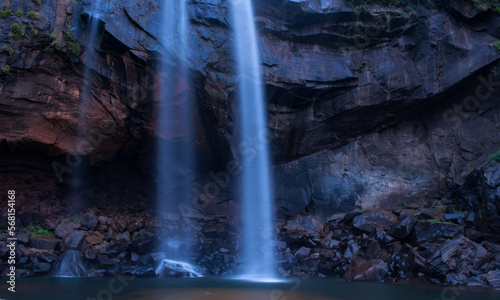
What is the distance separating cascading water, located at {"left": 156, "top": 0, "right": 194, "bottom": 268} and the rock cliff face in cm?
32

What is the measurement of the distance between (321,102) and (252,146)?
390 centimetres

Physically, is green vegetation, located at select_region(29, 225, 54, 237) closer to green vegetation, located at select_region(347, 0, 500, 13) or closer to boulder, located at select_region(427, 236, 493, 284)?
boulder, located at select_region(427, 236, 493, 284)

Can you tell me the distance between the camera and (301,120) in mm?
15898

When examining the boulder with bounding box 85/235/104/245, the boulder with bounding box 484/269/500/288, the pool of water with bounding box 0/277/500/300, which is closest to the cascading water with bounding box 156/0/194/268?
the boulder with bounding box 85/235/104/245

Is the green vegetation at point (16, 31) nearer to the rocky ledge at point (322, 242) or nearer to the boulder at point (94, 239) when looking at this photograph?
the rocky ledge at point (322, 242)

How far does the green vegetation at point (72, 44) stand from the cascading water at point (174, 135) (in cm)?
303

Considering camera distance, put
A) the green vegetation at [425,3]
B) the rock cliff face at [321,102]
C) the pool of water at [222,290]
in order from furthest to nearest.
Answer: the green vegetation at [425,3] < the rock cliff face at [321,102] < the pool of water at [222,290]

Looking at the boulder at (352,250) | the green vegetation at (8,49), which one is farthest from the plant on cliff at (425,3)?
the green vegetation at (8,49)

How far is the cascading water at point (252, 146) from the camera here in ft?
47.0

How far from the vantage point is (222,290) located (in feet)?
28.9

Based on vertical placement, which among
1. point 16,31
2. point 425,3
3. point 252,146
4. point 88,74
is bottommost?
point 252,146

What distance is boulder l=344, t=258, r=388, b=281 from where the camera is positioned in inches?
407

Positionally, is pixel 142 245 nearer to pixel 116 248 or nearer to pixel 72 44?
pixel 116 248

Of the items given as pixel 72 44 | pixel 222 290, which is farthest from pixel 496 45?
pixel 72 44
